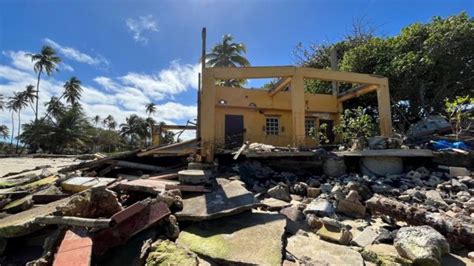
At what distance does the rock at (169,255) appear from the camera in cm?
273

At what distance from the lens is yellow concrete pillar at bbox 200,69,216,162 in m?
8.50

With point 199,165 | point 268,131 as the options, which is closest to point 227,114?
point 268,131

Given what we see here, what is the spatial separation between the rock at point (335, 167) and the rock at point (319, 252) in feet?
16.2

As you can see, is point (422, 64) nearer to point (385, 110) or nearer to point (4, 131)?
point (385, 110)

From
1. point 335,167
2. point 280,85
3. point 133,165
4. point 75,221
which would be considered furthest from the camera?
point 280,85

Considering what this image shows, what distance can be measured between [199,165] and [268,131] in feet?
22.2

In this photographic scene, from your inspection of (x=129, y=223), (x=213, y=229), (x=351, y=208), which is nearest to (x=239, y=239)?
(x=213, y=229)

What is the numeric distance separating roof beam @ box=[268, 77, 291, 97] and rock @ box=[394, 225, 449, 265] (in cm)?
828

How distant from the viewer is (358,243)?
12.4ft

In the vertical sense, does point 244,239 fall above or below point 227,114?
below

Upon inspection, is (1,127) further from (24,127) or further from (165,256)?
(165,256)

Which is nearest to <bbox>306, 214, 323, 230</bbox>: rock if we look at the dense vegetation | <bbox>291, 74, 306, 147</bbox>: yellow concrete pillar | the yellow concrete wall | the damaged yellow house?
the damaged yellow house

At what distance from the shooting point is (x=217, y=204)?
13.3 feet

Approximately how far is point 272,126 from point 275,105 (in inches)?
44.6
